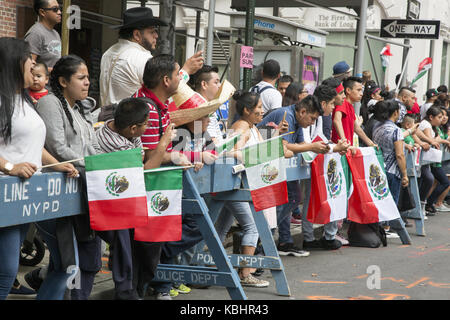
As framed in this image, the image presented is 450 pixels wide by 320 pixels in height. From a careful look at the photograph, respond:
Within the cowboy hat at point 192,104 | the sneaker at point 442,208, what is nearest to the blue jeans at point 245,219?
the cowboy hat at point 192,104

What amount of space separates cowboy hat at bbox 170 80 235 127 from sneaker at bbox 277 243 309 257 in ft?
8.79

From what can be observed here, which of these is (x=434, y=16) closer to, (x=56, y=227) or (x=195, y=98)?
(x=195, y=98)

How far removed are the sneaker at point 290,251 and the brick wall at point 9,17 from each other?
633 cm

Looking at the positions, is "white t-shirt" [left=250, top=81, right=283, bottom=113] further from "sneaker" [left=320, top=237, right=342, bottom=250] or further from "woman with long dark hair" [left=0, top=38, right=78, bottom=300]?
Answer: "woman with long dark hair" [left=0, top=38, right=78, bottom=300]

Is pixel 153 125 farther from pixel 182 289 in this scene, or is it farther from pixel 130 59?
pixel 182 289

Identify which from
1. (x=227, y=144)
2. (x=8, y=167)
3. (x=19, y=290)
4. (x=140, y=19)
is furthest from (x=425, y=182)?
(x=8, y=167)

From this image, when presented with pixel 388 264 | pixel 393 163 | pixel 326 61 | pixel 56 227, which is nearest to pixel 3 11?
pixel 393 163

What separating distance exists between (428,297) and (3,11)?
28.0 ft

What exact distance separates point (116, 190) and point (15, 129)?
0.81 meters

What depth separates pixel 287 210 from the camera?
8211 mm

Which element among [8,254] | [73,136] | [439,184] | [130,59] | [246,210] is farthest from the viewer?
[439,184]

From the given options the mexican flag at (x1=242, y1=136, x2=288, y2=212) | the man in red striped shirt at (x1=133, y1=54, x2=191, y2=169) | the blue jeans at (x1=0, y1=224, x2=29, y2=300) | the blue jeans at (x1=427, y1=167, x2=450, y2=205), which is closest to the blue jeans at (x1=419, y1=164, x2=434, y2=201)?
the blue jeans at (x1=427, y1=167, x2=450, y2=205)

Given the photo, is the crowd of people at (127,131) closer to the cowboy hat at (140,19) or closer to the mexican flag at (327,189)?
the cowboy hat at (140,19)

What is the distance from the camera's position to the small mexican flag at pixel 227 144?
6409mm
